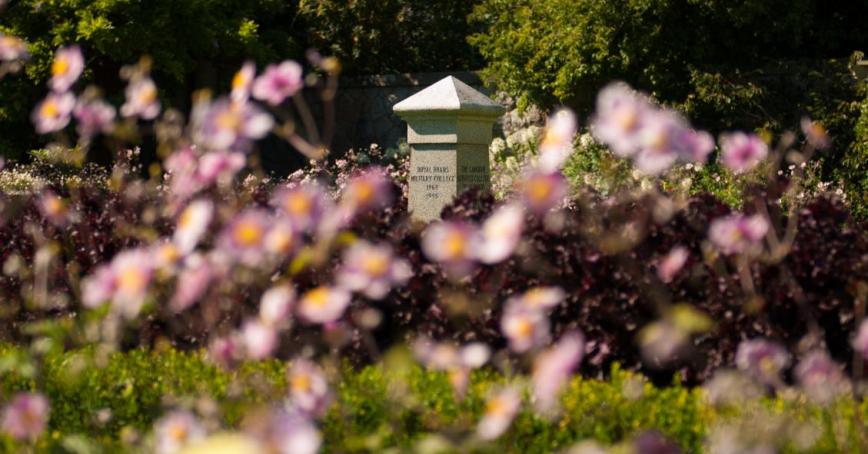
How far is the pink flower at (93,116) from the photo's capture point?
2.77m

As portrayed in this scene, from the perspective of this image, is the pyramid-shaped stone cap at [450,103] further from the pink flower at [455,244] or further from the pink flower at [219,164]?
the pink flower at [455,244]

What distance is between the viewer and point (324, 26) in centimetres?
1570

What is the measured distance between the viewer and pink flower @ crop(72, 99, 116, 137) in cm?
277

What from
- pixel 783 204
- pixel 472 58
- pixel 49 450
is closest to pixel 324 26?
pixel 472 58

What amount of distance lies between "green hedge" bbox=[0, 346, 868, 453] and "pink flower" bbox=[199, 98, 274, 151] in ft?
2.59

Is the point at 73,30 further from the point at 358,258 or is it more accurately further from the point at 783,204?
the point at 358,258

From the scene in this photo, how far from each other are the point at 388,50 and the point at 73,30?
4280 millimetres

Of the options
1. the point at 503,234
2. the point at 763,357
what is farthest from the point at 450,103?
the point at 503,234

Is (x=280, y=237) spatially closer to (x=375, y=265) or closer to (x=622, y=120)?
(x=375, y=265)

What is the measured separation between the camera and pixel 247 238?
2.20 metres

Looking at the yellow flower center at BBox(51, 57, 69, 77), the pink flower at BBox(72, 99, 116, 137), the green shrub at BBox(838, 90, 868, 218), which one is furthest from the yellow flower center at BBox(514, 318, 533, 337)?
the green shrub at BBox(838, 90, 868, 218)

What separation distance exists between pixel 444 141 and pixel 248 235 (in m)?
6.18

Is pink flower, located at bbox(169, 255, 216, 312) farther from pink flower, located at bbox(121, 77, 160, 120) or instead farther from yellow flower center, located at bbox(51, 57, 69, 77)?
yellow flower center, located at bbox(51, 57, 69, 77)

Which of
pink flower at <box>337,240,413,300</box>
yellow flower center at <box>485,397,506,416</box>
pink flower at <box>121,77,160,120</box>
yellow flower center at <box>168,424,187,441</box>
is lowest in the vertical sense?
yellow flower center at <box>485,397,506,416</box>
